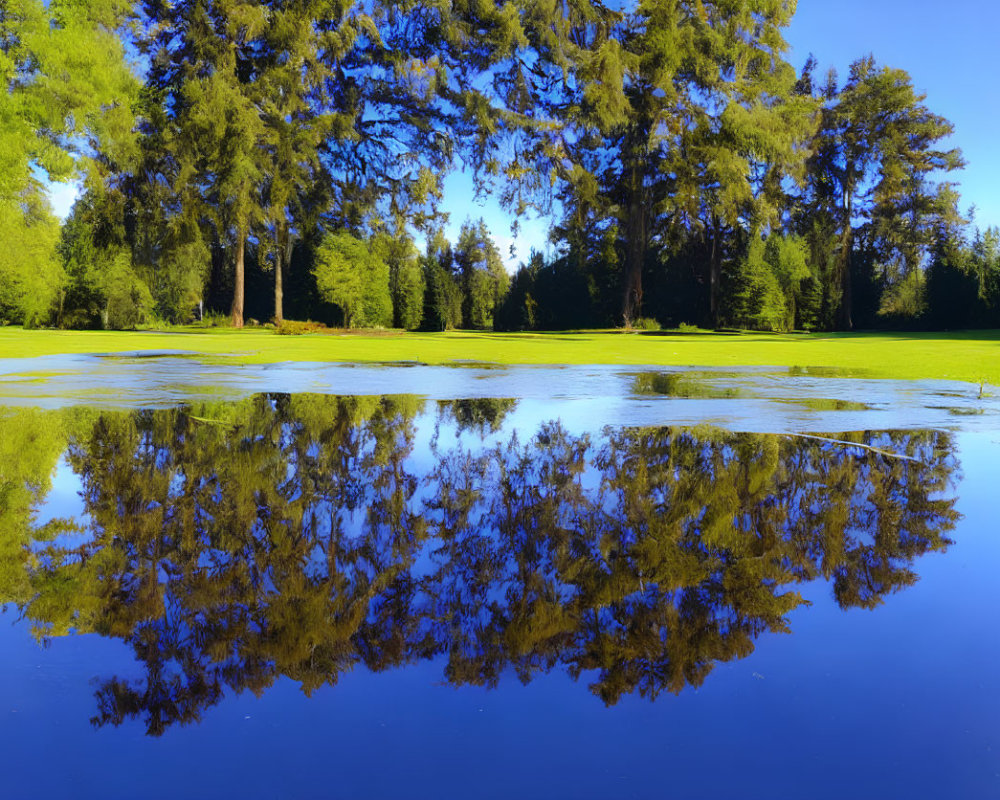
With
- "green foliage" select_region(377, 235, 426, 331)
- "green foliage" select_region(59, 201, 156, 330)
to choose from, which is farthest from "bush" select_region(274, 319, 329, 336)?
"green foliage" select_region(377, 235, 426, 331)

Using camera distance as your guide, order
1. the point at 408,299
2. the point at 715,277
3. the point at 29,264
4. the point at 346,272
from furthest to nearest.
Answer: the point at 408,299 → the point at 346,272 → the point at 715,277 → the point at 29,264

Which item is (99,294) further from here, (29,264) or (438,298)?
(438,298)

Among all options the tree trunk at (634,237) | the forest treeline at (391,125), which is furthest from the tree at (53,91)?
the tree trunk at (634,237)

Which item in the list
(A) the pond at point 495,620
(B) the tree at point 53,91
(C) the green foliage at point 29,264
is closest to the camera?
(A) the pond at point 495,620

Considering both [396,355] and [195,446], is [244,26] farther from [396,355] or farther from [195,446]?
[195,446]

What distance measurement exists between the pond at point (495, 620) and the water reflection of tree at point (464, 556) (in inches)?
0.6

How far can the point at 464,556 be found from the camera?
136 inches

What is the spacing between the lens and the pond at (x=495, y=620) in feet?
6.57

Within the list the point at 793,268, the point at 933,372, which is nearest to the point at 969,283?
the point at 793,268

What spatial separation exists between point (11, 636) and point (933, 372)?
1411cm

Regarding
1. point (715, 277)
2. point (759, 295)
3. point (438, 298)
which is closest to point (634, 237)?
point (715, 277)

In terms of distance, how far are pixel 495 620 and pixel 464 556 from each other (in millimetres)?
654

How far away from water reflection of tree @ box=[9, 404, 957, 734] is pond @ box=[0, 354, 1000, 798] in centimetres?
2

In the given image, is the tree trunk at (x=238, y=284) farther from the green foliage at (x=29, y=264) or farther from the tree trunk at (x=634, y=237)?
the tree trunk at (x=634, y=237)
